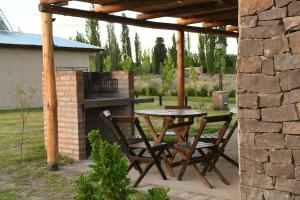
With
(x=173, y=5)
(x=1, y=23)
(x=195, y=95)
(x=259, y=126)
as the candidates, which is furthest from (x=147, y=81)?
(x=259, y=126)

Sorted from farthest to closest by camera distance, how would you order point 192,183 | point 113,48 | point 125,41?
point 125,41 < point 113,48 < point 192,183

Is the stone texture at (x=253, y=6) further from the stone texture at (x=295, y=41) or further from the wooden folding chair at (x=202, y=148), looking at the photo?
the wooden folding chair at (x=202, y=148)

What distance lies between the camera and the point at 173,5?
7738mm

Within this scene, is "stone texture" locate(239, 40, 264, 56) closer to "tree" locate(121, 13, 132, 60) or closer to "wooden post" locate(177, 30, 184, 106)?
"wooden post" locate(177, 30, 184, 106)

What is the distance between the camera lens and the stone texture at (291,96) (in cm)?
364

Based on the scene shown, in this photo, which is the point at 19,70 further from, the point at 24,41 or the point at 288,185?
the point at 288,185

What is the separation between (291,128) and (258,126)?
304mm

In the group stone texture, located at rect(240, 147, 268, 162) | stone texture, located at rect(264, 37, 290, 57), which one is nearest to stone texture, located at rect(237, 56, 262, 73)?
stone texture, located at rect(264, 37, 290, 57)

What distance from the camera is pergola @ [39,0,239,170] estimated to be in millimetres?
6516

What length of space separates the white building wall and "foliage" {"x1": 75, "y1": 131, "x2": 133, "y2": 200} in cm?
1657

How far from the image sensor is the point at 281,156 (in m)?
3.77

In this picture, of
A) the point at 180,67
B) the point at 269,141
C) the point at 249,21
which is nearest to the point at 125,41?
the point at 180,67

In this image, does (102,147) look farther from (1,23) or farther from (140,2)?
(1,23)

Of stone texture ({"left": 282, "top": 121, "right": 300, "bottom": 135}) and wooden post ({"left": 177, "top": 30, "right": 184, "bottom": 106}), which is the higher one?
wooden post ({"left": 177, "top": 30, "right": 184, "bottom": 106})
